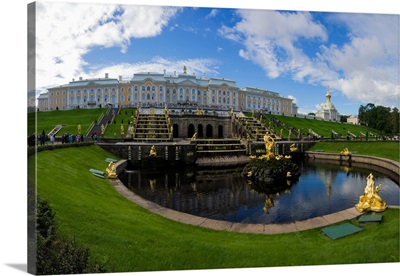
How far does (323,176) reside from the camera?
19297 millimetres

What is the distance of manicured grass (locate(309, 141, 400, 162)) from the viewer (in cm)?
2062

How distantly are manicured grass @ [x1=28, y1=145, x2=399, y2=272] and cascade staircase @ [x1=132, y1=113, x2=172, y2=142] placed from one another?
63.6 ft

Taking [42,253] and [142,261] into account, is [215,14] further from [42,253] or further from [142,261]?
[42,253]

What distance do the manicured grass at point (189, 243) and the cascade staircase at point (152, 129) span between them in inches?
763

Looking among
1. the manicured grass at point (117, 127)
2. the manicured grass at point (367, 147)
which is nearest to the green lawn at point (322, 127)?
the manicured grass at point (367, 147)

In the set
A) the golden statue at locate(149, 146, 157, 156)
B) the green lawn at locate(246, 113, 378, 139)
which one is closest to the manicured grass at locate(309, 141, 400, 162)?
the green lawn at locate(246, 113, 378, 139)

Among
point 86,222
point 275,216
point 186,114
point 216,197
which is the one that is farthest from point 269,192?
point 186,114

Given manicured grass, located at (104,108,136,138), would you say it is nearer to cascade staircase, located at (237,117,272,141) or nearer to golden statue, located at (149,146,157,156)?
golden statue, located at (149,146,157,156)

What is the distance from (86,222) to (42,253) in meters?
1.05

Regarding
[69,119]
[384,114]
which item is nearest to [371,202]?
[384,114]

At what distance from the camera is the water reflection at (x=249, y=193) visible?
38.0 ft

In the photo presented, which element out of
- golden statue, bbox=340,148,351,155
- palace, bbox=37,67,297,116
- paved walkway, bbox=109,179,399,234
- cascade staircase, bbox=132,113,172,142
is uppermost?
palace, bbox=37,67,297,116

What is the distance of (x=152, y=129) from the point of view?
3066cm

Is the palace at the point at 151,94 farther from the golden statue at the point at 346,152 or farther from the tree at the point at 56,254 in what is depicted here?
the tree at the point at 56,254
